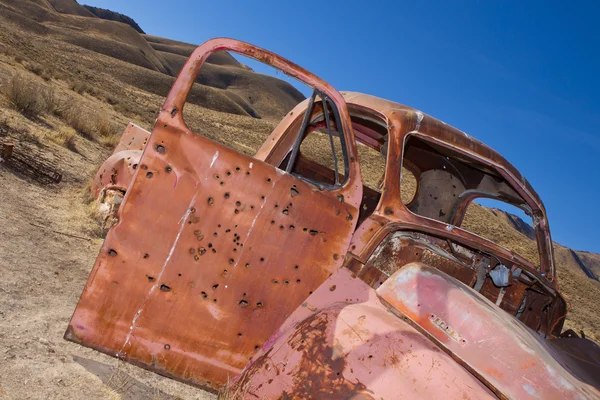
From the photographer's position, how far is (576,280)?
75.7 feet

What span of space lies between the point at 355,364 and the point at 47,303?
2.43 meters

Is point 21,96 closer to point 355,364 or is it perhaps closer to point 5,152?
point 5,152

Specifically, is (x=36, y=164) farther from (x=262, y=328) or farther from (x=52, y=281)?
(x=262, y=328)

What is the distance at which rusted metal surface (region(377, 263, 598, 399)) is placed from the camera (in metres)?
1.94

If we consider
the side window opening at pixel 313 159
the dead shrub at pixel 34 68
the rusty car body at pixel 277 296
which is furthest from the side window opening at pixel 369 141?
the dead shrub at pixel 34 68

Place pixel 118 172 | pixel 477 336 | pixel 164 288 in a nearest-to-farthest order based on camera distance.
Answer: pixel 477 336 < pixel 164 288 < pixel 118 172

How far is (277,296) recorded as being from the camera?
238 centimetres

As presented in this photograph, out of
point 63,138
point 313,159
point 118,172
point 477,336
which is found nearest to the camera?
point 477,336

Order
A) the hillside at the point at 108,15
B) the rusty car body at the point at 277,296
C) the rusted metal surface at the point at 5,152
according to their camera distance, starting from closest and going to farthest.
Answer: the rusty car body at the point at 277,296 < the rusted metal surface at the point at 5,152 < the hillside at the point at 108,15

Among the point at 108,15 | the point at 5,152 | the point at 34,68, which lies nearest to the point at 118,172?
the point at 5,152

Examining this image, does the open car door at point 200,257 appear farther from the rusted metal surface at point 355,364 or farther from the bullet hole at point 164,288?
the rusted metal surface at point 355,364

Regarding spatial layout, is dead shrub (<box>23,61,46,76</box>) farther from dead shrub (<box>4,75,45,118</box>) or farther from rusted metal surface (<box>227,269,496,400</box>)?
rusted metal surface (<box>227,269,496,400</box>)

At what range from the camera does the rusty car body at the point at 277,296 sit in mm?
1934

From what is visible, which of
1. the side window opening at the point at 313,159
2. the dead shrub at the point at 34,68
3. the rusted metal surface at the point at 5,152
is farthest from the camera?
the dead shrub at the point at 34,68
